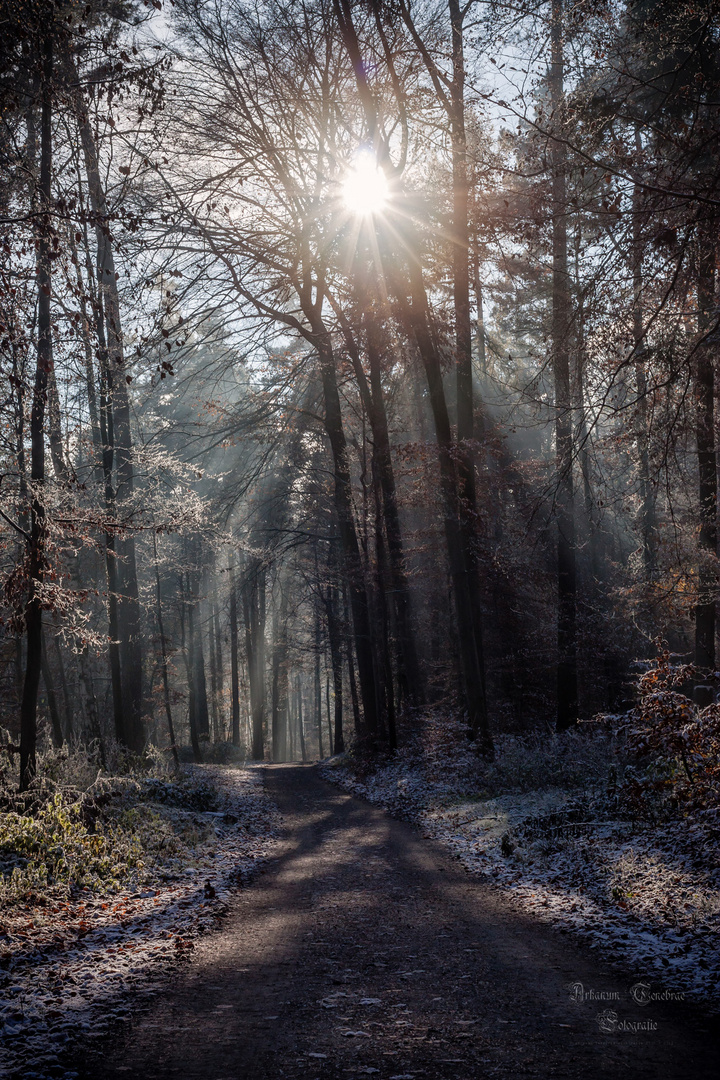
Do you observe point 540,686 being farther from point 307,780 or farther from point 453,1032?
point 453,1032

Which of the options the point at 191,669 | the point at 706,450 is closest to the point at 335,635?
the point at 191,669

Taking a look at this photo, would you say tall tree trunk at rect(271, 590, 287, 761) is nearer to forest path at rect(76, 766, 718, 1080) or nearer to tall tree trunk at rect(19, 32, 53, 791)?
tall tree trunk at rect(19, 32, 53, 791)

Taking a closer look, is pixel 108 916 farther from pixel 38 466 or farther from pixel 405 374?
pixel 405 374

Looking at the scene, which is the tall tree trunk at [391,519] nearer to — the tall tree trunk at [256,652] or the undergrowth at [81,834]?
the undergrowth at [81,834]

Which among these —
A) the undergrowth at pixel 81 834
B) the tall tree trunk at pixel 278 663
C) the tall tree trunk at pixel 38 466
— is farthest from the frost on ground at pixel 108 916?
the tall tree trunk at pixel 278 663

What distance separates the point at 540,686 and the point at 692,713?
12127 mm

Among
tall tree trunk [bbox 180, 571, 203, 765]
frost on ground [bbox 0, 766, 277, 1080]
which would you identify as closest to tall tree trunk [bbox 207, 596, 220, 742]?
tall tree trunk [bbox 180, 571, 203, 765]

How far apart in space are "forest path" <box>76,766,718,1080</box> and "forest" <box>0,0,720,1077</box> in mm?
551

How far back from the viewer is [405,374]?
18.4 m

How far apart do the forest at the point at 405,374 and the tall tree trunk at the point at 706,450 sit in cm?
7

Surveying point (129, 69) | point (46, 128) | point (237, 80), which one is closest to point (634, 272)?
point (129, 69)

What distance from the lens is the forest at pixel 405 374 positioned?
7.50 metres

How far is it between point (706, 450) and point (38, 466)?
9397 mm

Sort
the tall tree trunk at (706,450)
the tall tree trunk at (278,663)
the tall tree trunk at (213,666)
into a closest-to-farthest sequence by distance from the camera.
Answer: the tall tree trunk at (706,450), the tall tree trunk at (278,663), the tall tree trunk at (213,666)
